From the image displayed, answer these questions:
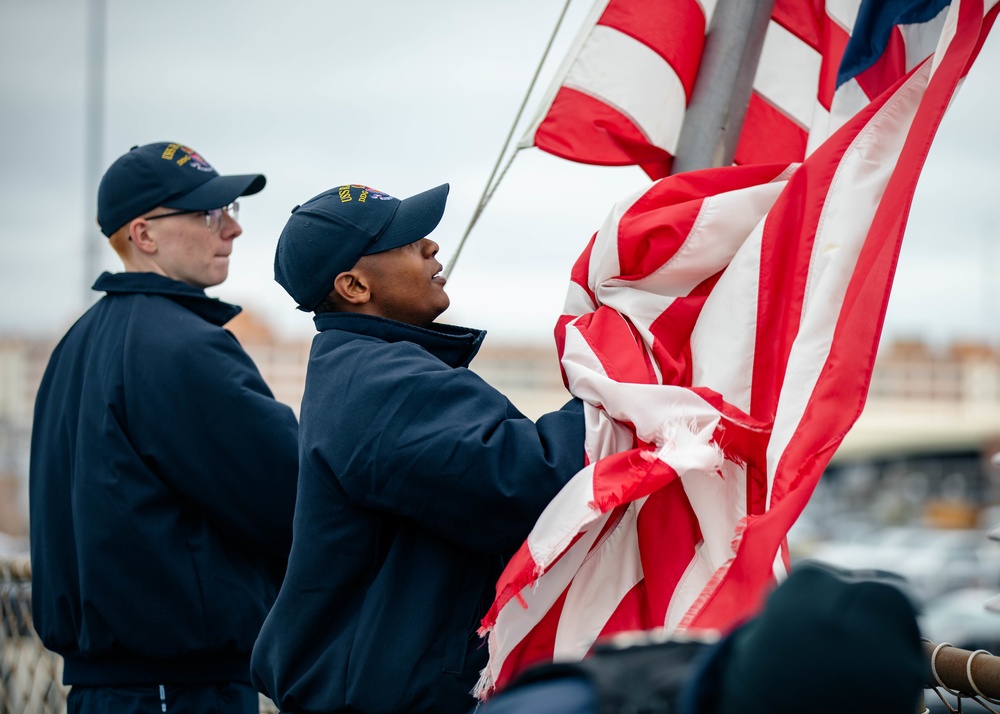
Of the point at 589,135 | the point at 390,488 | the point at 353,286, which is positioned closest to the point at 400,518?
the point at 390,488

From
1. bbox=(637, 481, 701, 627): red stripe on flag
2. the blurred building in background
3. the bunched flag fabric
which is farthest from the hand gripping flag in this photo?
the blurred building in background

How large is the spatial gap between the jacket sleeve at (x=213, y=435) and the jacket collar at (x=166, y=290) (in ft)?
0.63

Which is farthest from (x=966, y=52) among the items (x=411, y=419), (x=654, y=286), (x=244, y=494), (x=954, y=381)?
(x=954, y=381)

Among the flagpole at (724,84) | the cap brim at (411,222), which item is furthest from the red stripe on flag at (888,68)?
the cap brim at (411,222)

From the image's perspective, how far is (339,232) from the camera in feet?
7.66

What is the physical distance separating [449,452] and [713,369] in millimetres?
589

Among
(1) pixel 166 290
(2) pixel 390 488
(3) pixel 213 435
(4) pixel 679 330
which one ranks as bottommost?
(3) pixel 213 435

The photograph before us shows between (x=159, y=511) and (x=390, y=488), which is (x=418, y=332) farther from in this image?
(x=159, y=511)

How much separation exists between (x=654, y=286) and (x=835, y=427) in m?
0.49

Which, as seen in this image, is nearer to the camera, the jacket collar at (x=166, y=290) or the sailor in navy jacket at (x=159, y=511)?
the sailor in navy jacket at (x=159, y=511)

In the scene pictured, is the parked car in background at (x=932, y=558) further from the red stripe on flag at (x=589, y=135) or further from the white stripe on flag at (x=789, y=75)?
the red stripe on flag at (x=589, y=135)

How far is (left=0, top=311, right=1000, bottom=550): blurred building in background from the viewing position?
4753 centimetres

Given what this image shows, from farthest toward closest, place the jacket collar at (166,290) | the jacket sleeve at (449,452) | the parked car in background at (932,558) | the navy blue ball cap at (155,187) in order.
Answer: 1. the parked car in background at (932,558)
2. the navy blue ball cap at (155,187)
3. the jacket collar at (166,290)
4. the jacket sleeve at (449,452)

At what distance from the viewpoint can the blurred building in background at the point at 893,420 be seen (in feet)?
156
